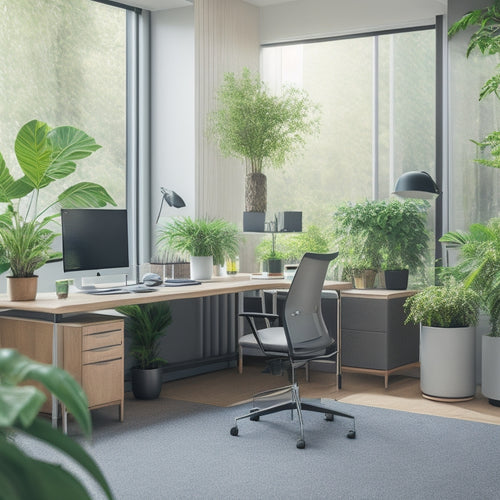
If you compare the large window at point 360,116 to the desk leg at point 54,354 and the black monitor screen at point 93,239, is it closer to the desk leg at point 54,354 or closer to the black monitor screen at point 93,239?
the black monitor screen at point 93,239

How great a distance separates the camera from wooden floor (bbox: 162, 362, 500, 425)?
4.81 m

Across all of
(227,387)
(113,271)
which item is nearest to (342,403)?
(227,387)

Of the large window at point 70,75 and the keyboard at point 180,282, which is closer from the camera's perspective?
the keyboard at point 180,282

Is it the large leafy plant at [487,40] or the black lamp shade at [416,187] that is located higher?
the large leafy plant at [487,40]

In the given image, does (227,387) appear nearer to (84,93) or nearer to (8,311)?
(8,311)

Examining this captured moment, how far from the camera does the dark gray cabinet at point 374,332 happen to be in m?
5.38

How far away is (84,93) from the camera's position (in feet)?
18.8

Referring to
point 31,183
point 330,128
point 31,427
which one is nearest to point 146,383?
point 31,183

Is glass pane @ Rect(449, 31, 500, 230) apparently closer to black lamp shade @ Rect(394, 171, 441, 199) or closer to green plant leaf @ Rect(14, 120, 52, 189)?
black lamp shade @ Rect(394, 171, 441, 199)

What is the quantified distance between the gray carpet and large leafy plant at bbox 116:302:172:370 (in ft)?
1.46

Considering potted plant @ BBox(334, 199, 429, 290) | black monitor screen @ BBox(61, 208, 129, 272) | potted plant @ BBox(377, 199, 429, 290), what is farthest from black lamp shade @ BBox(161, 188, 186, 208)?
potted plant @ BBox(377, 199, 429, 290)

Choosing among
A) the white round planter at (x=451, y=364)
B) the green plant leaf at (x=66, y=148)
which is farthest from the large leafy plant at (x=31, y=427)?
the white round planter at (x=451, y=364)

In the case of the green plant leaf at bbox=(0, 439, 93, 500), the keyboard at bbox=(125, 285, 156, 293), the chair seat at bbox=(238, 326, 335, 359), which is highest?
the green plant leaf at bbox=(0, 439, 93, 500)

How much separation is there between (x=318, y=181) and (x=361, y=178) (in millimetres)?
395
